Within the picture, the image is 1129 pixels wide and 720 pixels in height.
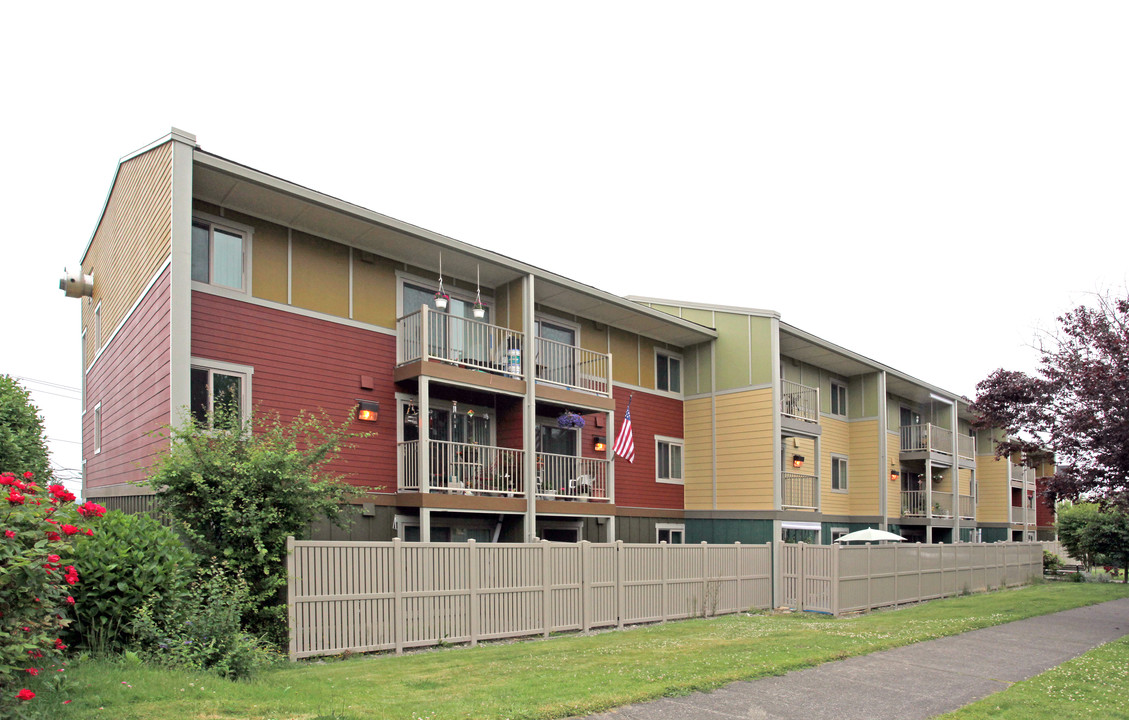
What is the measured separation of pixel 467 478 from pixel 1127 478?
43.9 feet

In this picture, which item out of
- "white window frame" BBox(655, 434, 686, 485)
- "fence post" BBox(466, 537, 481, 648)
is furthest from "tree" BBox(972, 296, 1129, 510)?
"fence post" BBox(466, 537, 481, 648)

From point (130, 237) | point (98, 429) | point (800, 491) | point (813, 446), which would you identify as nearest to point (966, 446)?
point (813, 446)

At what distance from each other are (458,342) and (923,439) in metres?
22.5

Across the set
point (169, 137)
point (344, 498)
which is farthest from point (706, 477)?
point (169, 137)

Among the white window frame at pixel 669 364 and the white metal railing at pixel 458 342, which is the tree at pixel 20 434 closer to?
the white metal railing at pixel 458 342

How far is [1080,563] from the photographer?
4219cm

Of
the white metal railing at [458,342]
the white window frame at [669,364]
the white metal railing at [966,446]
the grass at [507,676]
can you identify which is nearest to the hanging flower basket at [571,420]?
the white metal railing at [458,342]

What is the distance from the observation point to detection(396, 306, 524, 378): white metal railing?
56.5ft

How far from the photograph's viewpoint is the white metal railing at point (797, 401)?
84.2 feet

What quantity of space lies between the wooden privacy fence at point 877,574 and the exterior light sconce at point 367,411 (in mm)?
9703

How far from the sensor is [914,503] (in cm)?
3372

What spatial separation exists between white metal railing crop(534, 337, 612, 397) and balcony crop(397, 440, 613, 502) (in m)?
1.86

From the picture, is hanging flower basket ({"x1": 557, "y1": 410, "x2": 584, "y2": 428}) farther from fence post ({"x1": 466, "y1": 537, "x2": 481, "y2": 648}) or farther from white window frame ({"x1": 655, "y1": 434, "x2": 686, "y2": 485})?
fence post ({"x1": 466, "y1": 537, "x2": 481, "y2": 648})

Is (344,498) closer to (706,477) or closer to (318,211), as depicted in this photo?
(318,211)
